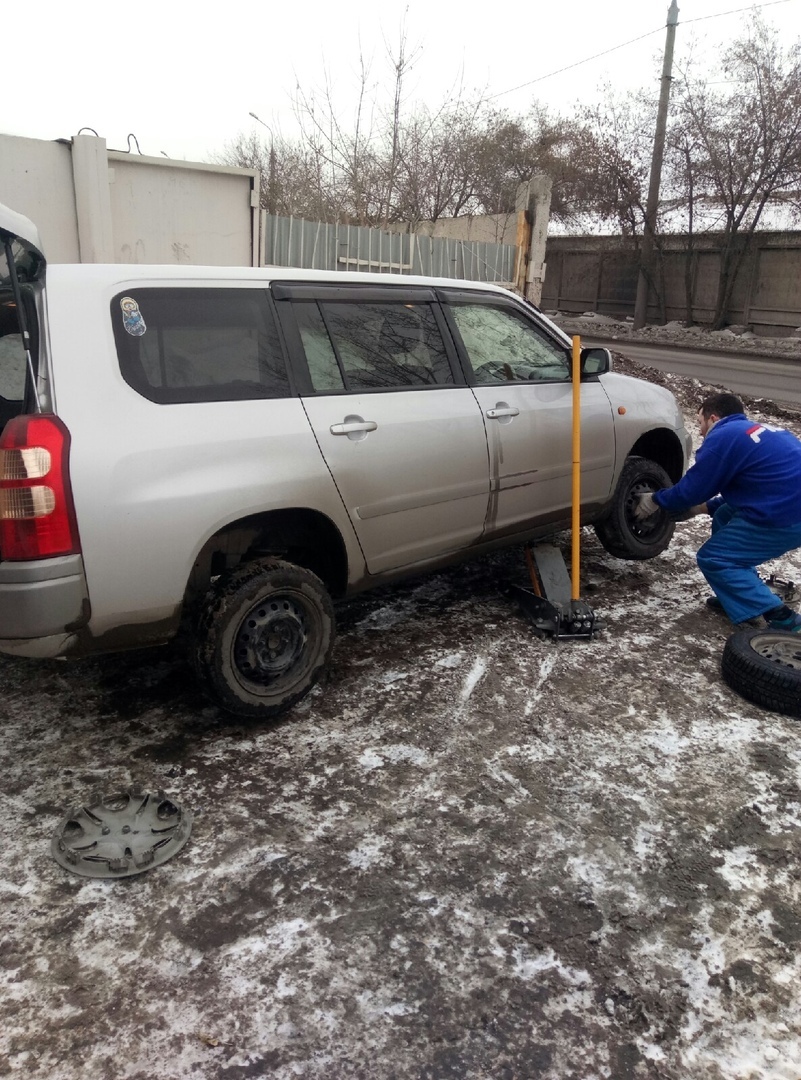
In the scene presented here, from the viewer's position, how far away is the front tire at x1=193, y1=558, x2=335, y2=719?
309 cm

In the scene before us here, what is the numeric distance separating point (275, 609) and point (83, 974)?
1477 millimetres

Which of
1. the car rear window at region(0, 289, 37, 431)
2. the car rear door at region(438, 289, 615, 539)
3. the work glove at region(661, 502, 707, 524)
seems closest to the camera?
the car rear window at region(0, 289, 37, 431)

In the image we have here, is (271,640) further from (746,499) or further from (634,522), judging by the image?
(634,522)

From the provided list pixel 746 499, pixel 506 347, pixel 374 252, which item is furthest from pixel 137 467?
pixel 374 252

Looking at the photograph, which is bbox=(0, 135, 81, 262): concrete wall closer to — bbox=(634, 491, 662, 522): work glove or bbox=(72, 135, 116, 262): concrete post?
bbox=(72, 135, 116, 262): concrete post

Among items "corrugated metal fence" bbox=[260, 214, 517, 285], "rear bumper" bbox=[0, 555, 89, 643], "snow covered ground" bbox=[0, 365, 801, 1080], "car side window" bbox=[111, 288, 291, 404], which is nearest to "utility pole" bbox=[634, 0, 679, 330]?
"corrugated metal fence" bbox=[260, 214, 517, 285]

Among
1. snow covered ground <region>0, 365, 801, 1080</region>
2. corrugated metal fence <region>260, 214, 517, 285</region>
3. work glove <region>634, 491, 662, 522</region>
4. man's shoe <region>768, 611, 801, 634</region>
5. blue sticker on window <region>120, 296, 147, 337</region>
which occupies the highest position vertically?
corrugated metal fence <region>260, 214, 517, 285</region>

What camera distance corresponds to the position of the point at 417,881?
97.3 inches

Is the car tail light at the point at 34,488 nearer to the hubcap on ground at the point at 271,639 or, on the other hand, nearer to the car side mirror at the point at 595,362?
the hubcap on ground at the point at 271,639

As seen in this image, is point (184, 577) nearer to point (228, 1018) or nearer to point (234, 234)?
point (228, 1018)

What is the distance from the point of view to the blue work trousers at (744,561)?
4.23 metres

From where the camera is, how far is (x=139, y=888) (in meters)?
2.42

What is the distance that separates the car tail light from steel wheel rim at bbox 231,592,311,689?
2.76 feet

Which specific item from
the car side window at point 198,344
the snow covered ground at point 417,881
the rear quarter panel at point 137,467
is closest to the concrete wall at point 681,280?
the snow covered ground at point 417,881
